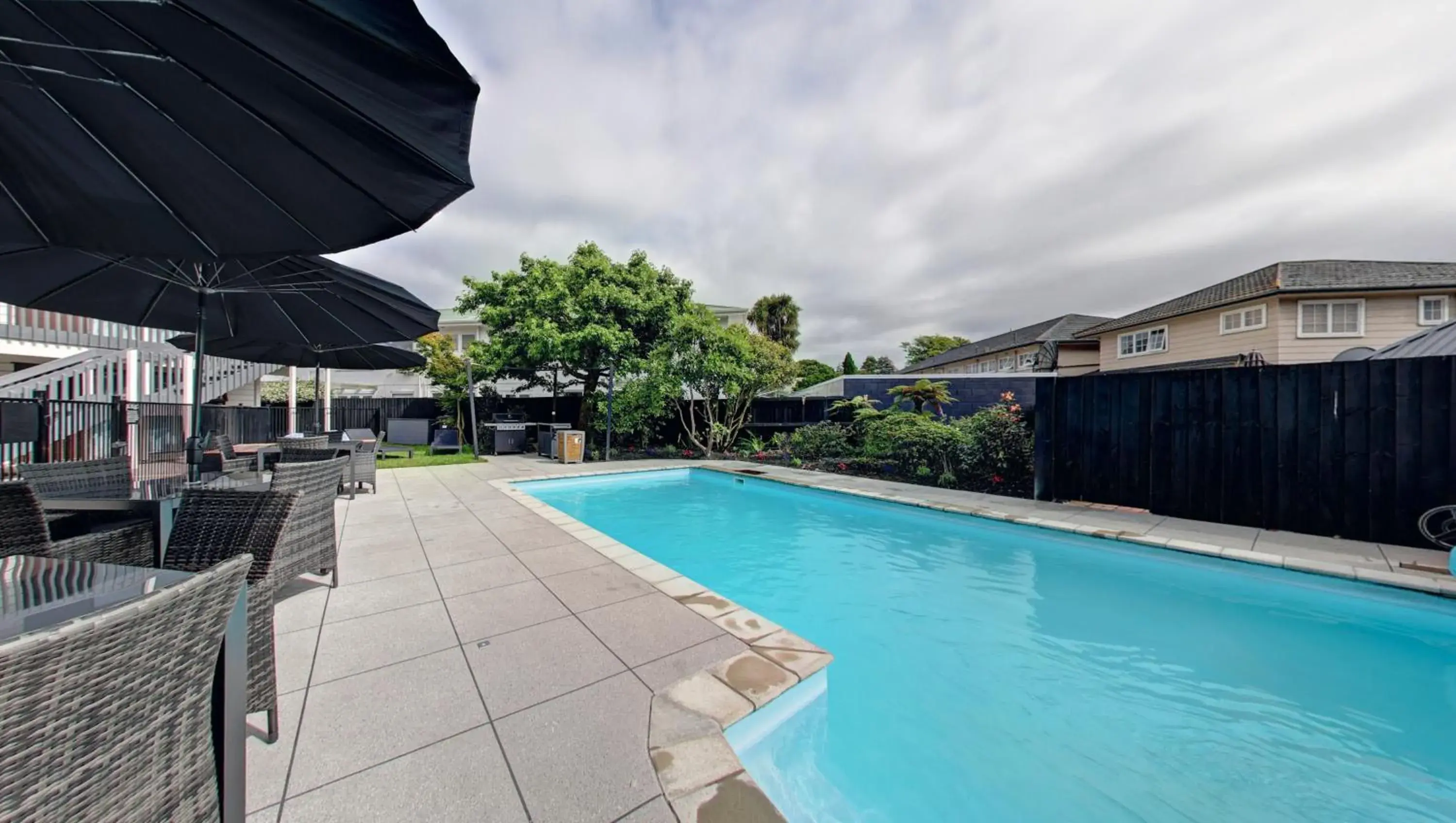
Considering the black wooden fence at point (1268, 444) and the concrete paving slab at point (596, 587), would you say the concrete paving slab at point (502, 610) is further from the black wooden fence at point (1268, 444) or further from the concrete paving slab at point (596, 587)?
the black wooden fence at point (1268, 444)

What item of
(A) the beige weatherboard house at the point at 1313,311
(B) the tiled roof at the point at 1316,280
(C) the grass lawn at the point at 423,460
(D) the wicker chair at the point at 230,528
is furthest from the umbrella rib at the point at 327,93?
(B) the tiled roof at the point at 1316,280

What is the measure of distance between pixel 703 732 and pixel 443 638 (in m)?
1.54

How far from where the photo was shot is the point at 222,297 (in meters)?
4.26

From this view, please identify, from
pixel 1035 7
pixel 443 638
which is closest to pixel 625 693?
pixel 443 638

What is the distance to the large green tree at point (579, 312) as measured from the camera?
10805 millimetres

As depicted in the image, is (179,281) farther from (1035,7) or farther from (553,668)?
(1035,7)

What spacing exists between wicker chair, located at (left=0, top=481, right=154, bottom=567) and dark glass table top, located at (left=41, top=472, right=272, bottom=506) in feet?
0.58

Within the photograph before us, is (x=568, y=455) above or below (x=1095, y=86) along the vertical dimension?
below

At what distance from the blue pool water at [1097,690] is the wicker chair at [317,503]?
262 cm

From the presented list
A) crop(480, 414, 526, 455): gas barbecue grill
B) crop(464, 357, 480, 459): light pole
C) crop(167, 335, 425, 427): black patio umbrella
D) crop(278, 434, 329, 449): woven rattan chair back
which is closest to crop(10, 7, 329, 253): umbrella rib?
crop(167, 335, 425, 427): black patio umbrella

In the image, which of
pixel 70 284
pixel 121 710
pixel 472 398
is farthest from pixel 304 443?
pixel 121 710

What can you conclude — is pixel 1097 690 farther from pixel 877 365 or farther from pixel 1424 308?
pixel 877 365

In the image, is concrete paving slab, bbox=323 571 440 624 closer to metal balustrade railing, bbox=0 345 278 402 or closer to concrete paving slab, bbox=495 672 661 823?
concrete paving slab, bbox=495 672 661 823

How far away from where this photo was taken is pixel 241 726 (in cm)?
114
